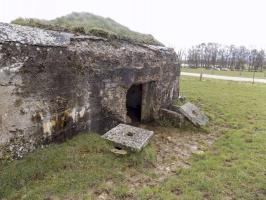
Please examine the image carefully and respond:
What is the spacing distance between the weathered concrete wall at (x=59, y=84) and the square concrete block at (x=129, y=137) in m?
0.50

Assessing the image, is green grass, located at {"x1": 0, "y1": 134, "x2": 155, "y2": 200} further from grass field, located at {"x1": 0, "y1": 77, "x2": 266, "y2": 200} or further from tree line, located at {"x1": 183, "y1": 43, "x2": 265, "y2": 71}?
tree line, located at {"x1": 183, "y1": 43, "x2": 265, "y2": 71}

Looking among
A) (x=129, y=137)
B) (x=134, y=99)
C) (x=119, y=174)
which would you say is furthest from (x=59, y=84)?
(x=134, y=99)

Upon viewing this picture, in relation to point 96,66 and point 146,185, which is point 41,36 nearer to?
point 96,66

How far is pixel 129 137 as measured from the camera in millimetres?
5203

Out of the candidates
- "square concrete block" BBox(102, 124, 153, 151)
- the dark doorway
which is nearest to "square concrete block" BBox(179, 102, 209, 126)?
the dark doorway

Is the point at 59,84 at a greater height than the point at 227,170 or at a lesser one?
greater

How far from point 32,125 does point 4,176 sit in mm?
891

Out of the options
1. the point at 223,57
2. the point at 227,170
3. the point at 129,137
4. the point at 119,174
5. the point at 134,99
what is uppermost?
the point at 223,57

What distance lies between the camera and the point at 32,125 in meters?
4.29

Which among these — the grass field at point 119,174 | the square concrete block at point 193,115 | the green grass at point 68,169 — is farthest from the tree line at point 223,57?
the green grass at point 68,169

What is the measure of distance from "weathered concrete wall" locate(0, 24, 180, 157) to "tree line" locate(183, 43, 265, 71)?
44359mm

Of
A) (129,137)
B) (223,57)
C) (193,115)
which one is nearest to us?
(129,137)

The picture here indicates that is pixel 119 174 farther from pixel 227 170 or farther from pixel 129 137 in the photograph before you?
pixel 227 170

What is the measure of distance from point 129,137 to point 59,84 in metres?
1.69
